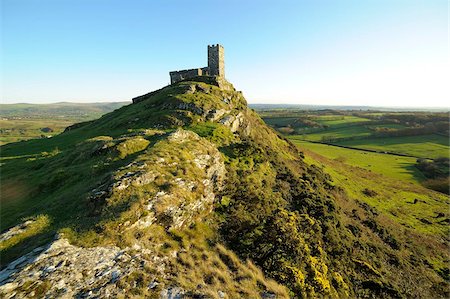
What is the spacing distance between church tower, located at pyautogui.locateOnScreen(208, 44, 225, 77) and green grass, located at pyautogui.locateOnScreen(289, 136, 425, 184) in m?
72.4

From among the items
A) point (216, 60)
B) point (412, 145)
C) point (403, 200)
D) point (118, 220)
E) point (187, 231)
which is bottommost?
point (403, 200)

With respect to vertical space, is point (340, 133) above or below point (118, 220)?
above

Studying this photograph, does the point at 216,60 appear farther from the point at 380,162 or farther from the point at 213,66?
the point at 380,162

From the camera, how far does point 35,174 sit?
3059 centimetres

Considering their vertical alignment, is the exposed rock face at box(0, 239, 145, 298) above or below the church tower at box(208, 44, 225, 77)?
below

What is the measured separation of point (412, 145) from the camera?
137375 millimetres

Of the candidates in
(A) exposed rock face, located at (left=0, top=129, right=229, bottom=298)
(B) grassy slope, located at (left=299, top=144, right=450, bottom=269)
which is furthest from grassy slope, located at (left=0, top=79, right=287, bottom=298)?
(B) grassy slope, located at (left=299, top=144, right=450, bottom=269)

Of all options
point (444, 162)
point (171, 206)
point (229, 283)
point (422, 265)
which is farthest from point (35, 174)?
point (444, 162)

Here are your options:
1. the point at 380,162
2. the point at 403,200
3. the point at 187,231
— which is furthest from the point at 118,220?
the point at 380,162

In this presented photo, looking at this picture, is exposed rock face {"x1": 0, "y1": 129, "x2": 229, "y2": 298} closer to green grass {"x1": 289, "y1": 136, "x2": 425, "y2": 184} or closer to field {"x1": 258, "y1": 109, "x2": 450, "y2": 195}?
field {"x1": 258, "y1": 109, "x2": 450, "y2": 195}

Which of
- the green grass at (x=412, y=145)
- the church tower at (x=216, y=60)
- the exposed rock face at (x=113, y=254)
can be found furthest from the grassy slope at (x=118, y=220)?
the green grass at (x=412, y=145)

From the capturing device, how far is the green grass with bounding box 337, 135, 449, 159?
406 feet

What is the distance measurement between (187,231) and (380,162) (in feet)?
382

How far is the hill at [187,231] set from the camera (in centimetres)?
1379
